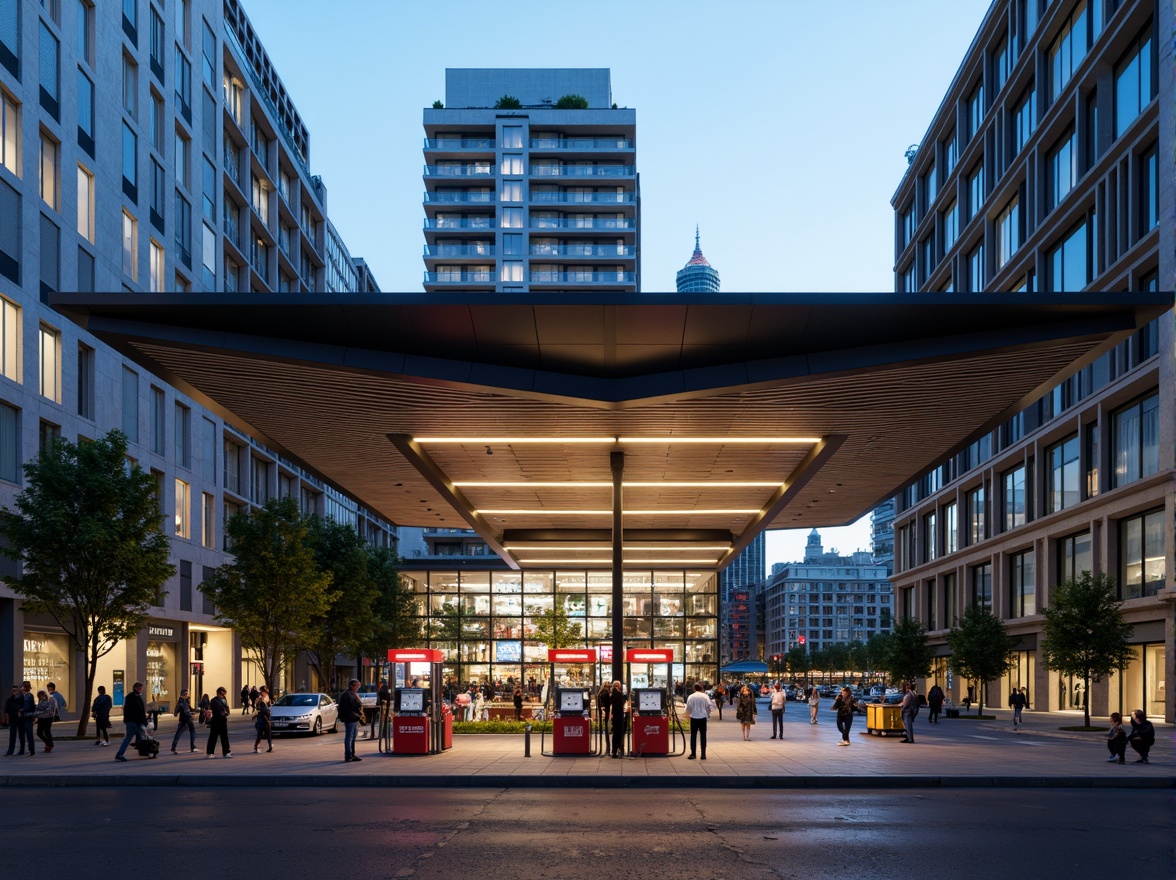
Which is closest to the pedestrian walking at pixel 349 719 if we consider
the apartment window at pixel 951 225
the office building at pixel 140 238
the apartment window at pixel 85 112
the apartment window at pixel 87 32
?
the office building at pixel 140 238

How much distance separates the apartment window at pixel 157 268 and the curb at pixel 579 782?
3489cm

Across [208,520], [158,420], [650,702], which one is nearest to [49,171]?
[158,420]

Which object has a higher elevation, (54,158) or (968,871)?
(54,158)

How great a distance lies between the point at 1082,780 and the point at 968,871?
11530 millimetres

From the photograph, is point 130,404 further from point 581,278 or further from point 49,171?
point 581,278

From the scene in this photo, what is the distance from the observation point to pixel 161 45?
54.3 metres

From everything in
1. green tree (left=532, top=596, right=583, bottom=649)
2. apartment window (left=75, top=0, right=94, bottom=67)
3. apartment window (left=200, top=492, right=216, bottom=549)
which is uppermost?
apartment window (left=75, top=0, right=94, bottom=67)

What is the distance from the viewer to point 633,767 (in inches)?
933

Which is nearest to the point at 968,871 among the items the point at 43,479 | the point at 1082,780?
the point at 1082,780

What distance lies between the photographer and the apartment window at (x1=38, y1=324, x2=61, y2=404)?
41.0 metres

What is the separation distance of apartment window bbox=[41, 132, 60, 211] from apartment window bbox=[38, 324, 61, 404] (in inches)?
179

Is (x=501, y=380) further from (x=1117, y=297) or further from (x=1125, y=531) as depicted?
(x=1125, y=531)

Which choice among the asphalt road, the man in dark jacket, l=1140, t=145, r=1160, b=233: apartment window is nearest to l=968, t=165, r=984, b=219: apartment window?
l=1140, t=145, r=1160, b=233: apartment window

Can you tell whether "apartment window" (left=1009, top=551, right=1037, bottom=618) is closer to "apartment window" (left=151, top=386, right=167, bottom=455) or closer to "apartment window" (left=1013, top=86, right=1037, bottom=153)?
"apartment window" (left=1013, top=86, right=1037, bottom=153)
